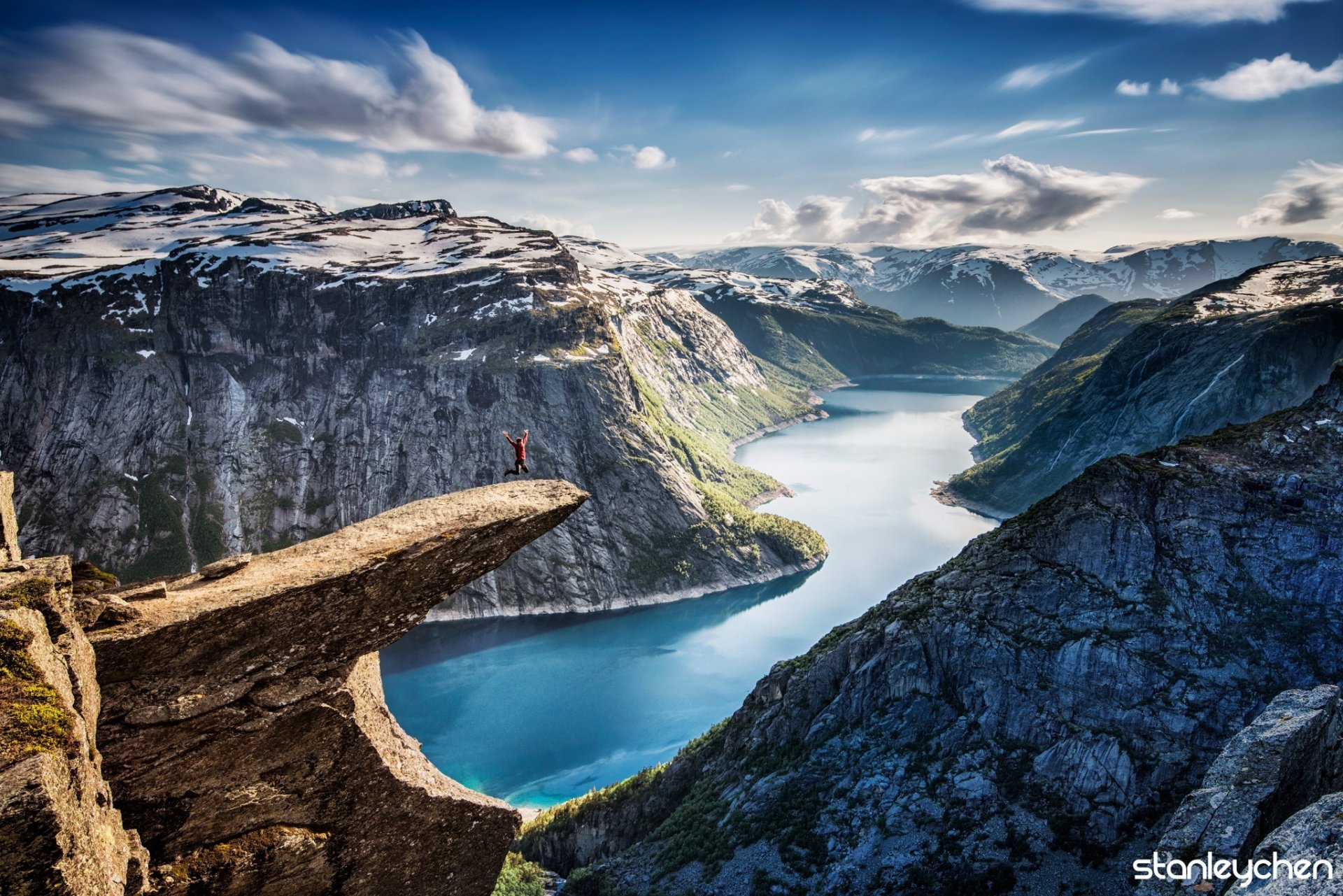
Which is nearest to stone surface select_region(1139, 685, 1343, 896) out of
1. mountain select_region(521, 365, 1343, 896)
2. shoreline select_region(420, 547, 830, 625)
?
mountain select_region(521, 365, 1343, 896)

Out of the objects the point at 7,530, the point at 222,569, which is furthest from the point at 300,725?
the point at 7,530

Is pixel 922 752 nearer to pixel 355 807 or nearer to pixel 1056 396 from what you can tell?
pixel 355 807

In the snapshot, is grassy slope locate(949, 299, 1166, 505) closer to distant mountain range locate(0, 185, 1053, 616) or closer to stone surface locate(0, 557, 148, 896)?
distant mountain range locate(0, 185, 1053, 616)

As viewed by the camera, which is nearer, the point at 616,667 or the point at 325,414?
the point at 616,667

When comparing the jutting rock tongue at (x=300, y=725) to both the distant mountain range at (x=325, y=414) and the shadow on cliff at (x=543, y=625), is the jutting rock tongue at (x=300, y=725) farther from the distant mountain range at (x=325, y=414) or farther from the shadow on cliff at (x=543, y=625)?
the distant mountain range at (x=325, y=414)

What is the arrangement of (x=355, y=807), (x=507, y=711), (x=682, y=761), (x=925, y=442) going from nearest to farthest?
(x=355, y=807) → (x=682, y=761) → (x=507, y=711) → (x=925, y=442)

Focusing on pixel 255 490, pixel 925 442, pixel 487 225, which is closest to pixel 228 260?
pixel 255 490

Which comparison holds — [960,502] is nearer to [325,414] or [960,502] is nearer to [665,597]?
[665,597]
